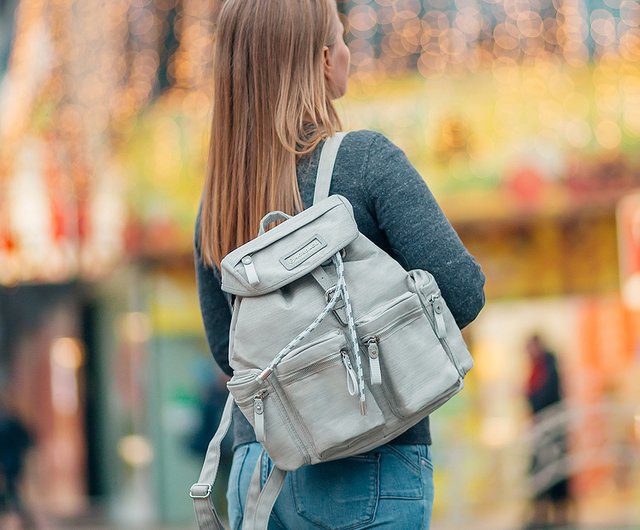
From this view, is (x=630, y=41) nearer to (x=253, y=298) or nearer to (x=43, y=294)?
(x=43, y=294)

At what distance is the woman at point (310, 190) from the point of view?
1813 mm

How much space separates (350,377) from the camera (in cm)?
171

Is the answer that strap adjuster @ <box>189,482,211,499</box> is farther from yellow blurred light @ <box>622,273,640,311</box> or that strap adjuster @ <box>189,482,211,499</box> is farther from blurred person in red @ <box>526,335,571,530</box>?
yellow blurred light @ <box>622,273,640,311</box>

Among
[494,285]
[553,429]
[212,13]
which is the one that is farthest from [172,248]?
[553,429]

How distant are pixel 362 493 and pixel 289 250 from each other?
393 millimetres

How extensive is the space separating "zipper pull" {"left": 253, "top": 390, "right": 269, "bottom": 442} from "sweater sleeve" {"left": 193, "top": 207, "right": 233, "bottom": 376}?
45 centimetres

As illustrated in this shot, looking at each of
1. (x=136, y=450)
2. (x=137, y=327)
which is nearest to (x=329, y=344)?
(x=137, y=327)

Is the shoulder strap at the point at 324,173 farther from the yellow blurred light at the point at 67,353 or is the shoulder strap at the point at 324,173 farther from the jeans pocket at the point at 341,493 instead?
the yellow blurred light at the point at 67,353

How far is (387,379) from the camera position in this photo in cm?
174

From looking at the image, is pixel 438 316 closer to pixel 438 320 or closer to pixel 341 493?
pixel 438 320

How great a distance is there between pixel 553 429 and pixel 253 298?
812cm

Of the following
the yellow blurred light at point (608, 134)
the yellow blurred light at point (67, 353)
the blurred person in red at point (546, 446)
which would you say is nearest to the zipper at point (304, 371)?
the blurred person in red at point (546, 446)

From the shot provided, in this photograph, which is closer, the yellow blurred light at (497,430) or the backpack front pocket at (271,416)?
the backpack front pocket at (271,416)

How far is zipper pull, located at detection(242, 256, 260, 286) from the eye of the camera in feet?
5.66
